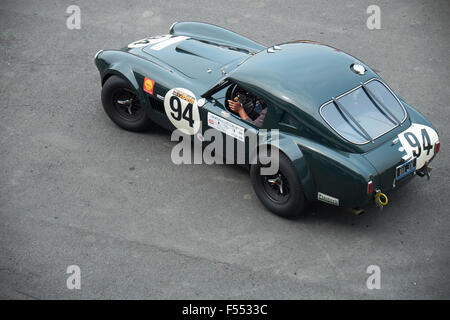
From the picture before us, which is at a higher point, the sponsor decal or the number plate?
the number plate

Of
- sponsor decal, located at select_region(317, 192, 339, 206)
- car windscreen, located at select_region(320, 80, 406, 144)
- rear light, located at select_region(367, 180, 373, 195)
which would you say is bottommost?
sponsor decal, located at select_region(317, 192, 339, 206)

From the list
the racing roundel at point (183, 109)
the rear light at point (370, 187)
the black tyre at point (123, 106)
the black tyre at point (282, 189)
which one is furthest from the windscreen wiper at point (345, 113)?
the black tyre at point (123, 106)

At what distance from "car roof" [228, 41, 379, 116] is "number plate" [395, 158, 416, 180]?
99 cm

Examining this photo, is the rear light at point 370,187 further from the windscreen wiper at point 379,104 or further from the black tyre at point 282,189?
the windscreen wiper at point 379,104

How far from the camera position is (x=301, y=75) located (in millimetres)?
6188

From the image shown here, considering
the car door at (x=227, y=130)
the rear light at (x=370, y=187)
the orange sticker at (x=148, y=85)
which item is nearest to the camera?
the rear light at (x=370, y=187)

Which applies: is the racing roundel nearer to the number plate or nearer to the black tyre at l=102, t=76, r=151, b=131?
the black tyre at l=102, t=76, r=151, b=131

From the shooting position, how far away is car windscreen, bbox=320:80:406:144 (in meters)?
5.90

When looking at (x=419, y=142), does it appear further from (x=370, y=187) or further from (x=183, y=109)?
(x=183, y=109)

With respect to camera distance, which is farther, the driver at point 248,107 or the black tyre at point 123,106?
the black tyre at point 123,106

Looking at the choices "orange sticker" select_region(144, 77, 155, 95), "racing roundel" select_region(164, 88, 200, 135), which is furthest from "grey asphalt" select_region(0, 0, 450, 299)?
"orange sticker" select_region(144, 77, 155, 95)

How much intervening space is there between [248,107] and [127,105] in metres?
1.85

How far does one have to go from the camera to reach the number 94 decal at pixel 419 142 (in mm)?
5969

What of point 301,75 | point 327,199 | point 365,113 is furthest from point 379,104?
point 327,199
